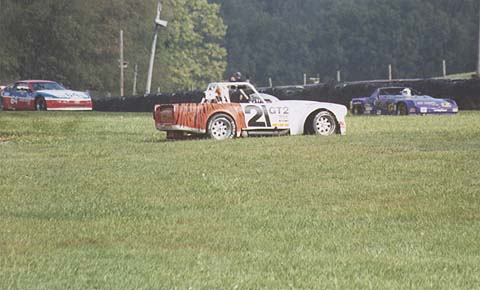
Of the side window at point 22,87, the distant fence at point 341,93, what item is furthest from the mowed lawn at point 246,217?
the side window at point 22,87

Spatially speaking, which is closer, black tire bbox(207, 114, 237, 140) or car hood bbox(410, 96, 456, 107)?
black tire bbox(207, 114, 237, 140)

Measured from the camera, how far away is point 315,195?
11383 millimetres

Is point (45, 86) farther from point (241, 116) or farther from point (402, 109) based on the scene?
point (241, 116)

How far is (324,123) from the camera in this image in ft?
71.8

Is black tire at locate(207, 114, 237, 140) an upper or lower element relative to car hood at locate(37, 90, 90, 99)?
lower

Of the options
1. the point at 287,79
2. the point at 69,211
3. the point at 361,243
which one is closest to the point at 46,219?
the point at 69,211

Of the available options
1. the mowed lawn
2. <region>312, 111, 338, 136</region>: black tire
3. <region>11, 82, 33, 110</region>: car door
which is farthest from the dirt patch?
<region>11, 82, 33, 110</region>: car door

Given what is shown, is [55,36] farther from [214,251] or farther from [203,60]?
[214,251]

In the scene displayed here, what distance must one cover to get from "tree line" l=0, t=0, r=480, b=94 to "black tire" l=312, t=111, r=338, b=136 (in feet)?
178

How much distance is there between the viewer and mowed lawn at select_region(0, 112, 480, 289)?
23.7 feet

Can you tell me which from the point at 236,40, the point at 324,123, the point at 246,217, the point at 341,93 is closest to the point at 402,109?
the point at 341,93

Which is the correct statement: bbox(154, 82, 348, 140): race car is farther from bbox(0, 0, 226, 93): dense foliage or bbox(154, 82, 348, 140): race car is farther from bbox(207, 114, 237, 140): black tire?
bbox(0, 0, 226, 93): dense foliage

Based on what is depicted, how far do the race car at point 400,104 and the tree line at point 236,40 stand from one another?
4209cm

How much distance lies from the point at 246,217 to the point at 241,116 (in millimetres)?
11559
